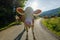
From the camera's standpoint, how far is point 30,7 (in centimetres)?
1097

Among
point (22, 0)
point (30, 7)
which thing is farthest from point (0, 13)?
point (30, 7)

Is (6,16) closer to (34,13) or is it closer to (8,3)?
(8,3)

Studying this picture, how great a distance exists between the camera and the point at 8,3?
141ft

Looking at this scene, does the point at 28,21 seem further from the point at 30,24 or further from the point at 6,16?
the point at 6,16

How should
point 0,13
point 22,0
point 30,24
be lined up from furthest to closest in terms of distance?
1. point 22,0
2. point 0,13
3. point 30,24

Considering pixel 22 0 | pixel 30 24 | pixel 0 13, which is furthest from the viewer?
pixel 22 0

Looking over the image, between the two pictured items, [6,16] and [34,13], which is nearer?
[34,13]

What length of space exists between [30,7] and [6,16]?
31047mm

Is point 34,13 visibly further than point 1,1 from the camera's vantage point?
No

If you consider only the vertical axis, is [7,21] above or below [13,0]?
below

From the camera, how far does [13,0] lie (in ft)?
141

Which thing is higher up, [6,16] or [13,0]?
[13,0]

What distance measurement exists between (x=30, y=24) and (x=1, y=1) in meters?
33.2

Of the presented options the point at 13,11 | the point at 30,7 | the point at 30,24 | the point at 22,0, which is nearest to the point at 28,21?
the point at 30,24
